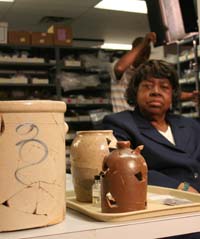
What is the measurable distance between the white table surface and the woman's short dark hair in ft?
3.49

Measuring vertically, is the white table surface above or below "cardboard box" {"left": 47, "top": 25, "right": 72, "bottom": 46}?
below

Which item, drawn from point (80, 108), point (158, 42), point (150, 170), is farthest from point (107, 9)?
point (150, 170)

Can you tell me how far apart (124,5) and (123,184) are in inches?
224

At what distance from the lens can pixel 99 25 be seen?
7.16 m

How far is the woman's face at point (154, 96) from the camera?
1.74 m

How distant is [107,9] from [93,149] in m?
5.63

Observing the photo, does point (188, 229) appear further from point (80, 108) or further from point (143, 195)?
point (80, 108)

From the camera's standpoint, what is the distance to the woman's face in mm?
1743

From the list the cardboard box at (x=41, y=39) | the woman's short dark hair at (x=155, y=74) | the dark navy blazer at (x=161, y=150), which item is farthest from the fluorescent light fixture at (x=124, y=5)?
the dark navy blazer at (x=161, y=150)

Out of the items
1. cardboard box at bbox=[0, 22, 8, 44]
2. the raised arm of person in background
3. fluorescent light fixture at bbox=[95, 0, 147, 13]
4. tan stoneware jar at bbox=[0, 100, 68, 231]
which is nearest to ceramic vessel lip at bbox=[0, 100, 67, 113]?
tan stoneware jar at bbox=[0, 100, 68, 231]

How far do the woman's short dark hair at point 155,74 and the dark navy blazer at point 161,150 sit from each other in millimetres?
215

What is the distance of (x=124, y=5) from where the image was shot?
608 centimetres

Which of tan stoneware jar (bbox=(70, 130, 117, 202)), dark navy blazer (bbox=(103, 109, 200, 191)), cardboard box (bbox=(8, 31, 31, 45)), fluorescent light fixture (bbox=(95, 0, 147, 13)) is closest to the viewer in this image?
tan stoneware jar (bbox=(70, 130, 117, 202))

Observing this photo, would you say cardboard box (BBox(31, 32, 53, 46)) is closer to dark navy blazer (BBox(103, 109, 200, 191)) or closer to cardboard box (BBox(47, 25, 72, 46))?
cardboard box (BBox(47, 25, 72, 46))
